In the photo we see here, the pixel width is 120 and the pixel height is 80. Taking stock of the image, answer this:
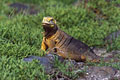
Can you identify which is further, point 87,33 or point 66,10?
point 66,10

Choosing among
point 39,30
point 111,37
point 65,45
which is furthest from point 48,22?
point 111,37

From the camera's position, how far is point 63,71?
17.1 ft

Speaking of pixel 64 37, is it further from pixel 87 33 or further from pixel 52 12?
pixel 52 12

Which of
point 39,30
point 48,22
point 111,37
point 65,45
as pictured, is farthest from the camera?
point 111,37

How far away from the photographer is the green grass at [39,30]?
521 cm

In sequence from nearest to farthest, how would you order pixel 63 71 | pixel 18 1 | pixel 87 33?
pixel 63 71 < pixel 87 33 < pixel 18 1

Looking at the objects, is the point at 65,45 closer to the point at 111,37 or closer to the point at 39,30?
the point at 39,30

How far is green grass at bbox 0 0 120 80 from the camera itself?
521 cm

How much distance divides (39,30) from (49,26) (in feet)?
4.70

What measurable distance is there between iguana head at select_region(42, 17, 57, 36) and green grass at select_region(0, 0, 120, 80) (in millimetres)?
442

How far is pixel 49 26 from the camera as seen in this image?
20.9ft

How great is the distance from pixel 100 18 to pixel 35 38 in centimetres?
316

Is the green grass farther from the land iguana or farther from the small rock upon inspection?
the land iguana

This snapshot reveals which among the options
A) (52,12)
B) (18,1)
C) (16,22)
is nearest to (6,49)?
(16,22)
